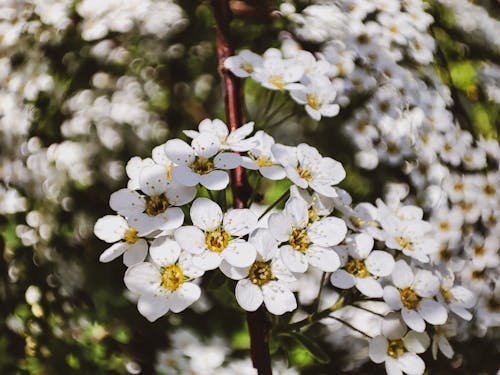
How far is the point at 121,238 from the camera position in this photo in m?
0.77

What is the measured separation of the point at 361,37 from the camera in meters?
1.56

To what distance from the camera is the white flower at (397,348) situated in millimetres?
787

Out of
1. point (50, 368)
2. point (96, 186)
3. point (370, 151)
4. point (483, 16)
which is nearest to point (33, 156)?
point (96, 186)

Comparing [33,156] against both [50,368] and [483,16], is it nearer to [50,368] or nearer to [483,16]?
[50,368]

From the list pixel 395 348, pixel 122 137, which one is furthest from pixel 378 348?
pixel 122 137

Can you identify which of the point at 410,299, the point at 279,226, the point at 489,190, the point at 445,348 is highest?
the point at 279,226

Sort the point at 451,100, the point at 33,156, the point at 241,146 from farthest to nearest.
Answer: the point at 451,100 → the point at 33,156 → the point at 241,146

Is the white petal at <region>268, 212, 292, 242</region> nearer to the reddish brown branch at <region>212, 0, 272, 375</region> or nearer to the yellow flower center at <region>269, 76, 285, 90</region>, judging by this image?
the reddish brown branch at <region>212, 0, 272, 375</region>

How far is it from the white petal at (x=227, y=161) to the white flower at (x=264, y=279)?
9cm

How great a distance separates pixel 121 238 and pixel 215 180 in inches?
6.1

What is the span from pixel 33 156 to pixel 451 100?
3.82 ft

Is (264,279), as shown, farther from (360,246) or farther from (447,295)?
(447,295)

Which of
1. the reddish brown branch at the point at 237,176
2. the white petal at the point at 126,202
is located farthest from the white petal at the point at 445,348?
the white petal at the point at 126,202

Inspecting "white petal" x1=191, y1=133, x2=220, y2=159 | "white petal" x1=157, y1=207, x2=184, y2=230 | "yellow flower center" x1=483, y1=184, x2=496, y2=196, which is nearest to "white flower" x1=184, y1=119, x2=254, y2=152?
"white petal" x1=191, y1=133, x2=220, y2=159
